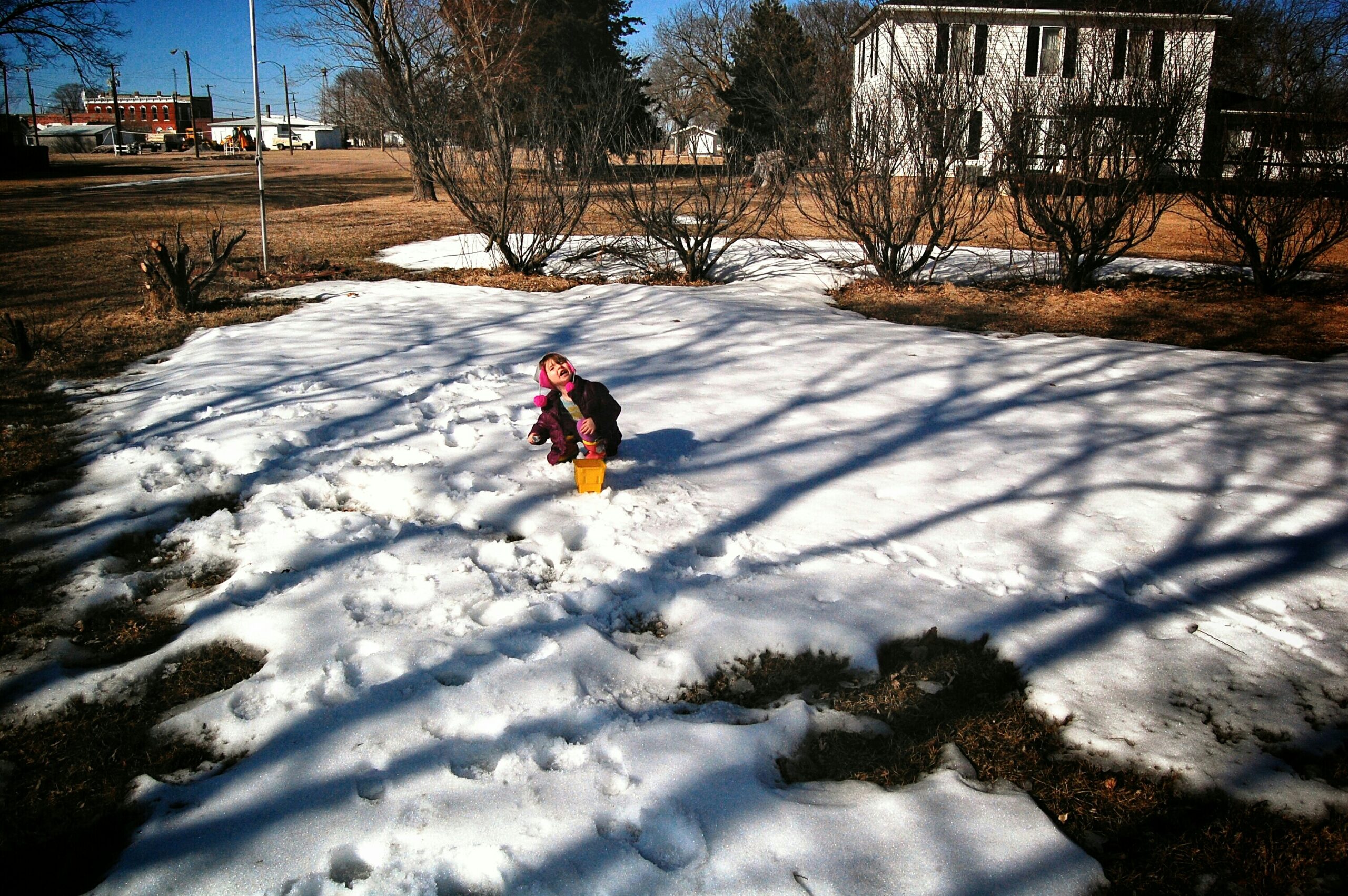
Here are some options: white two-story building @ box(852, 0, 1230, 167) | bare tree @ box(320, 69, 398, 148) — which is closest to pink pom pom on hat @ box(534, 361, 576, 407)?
white two-story building @ box(852, 0, 1230, 167)

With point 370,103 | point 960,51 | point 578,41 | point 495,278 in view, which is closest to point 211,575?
point 495,278

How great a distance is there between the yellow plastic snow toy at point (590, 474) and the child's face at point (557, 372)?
40 centimetres

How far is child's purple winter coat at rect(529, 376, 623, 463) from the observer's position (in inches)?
161

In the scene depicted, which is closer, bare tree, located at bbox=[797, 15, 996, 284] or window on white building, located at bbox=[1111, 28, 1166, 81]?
window on white building, located at bbox=[1111, 28, 1166, 81]

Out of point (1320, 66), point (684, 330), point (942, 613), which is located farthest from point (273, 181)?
point (942, 613)

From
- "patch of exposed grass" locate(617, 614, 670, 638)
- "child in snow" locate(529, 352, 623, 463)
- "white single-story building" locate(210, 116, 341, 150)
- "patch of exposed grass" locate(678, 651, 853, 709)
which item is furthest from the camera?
"white single-story building" locate(210, 116, 341, 150)

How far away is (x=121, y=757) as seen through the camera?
240 centimetres

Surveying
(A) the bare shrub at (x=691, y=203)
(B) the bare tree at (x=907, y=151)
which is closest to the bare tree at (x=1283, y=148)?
(B) the bare tree at (x=907, y=151)

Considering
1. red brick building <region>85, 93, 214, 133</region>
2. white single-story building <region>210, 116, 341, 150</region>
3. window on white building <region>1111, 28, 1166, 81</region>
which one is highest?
red brick building <region>85, 93, 214, 133</region>

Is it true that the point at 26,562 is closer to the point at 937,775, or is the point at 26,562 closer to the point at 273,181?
the point at 937,775

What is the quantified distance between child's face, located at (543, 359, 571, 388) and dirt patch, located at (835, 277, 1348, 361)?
16.7 feet

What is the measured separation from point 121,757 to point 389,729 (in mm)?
779

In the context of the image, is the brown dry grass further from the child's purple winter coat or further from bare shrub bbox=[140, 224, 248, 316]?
the child's purple winter coat

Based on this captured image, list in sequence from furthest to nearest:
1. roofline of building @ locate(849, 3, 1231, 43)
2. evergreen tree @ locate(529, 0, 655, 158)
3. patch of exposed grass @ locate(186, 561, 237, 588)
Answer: evergreen tree @ locate(529, 0, 655, 158) < roofline of building @ locate(849, 3, 1231, 43) < patch of exposed grass @ locate(186, 561, 237, 588)
